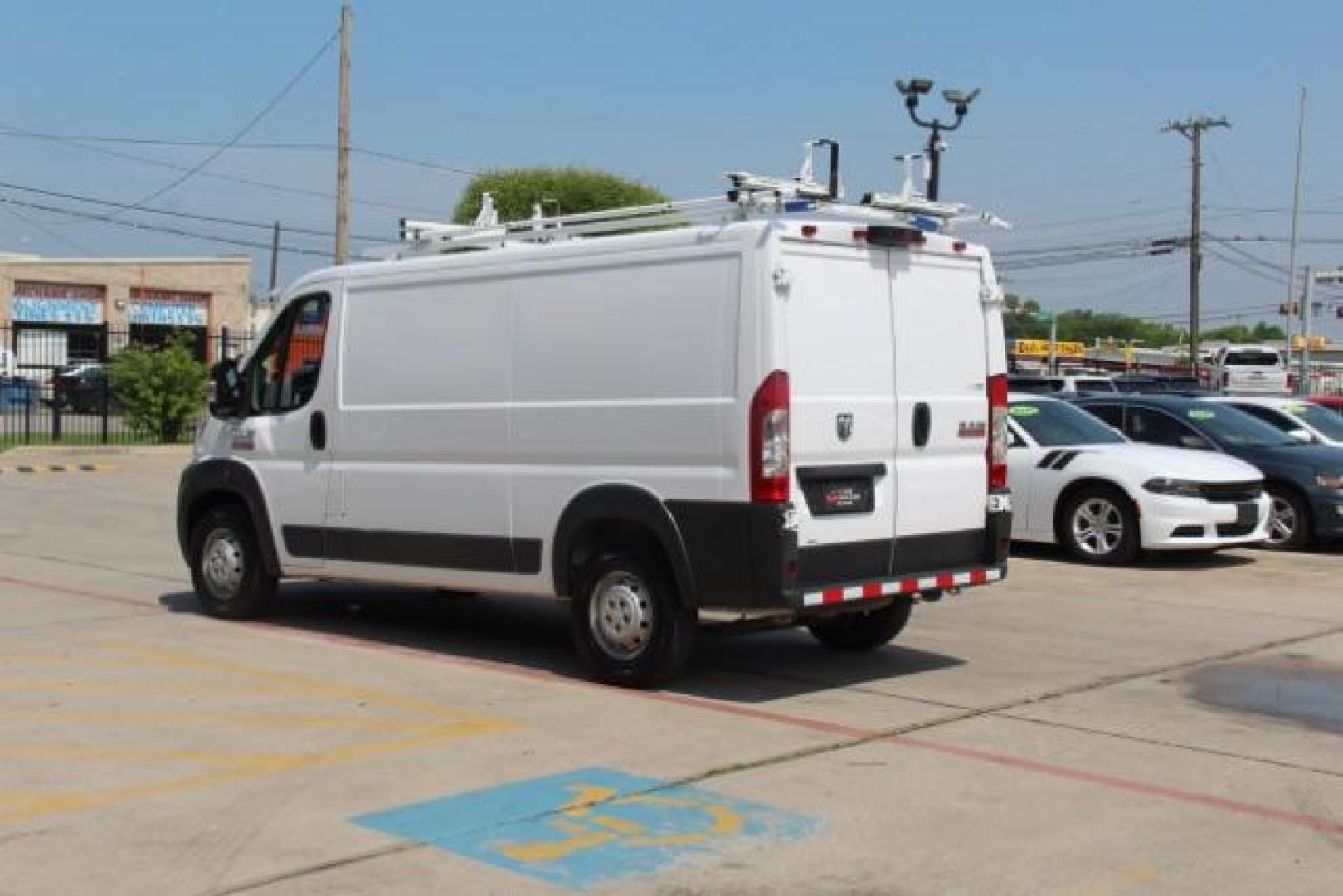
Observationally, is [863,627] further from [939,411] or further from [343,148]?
[343,148]

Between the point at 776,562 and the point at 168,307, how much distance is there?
58004mm

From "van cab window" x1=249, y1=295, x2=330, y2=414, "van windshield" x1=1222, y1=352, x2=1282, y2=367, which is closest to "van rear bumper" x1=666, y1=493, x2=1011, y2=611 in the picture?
"van cab window" x1=249, y1=295, x2=330, y2=414

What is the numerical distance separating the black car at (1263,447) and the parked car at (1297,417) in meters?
0.41

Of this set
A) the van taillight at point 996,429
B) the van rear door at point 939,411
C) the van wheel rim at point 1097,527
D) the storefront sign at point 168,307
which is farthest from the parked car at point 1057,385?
the storefront sign at point 168,307

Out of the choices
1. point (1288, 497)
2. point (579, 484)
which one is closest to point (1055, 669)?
point (579, 484)

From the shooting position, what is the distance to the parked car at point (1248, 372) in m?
47.3


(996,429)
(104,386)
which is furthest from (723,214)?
(104,386)

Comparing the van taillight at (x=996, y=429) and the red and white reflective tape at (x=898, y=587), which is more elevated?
the van taillight at (x=996, y=429)

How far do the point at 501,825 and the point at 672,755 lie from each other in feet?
3.93

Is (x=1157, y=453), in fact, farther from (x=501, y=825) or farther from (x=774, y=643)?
(x=501, y=825)

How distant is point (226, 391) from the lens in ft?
33.4

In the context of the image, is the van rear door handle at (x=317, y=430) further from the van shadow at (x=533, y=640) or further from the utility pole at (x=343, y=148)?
the utility pole at (x=343, y=148)

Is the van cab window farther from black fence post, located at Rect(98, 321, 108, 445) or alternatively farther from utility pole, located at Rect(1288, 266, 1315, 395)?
utility pole, located at Rect(1288, 266, 1315, 395)

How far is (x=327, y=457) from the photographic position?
947 centimetres
